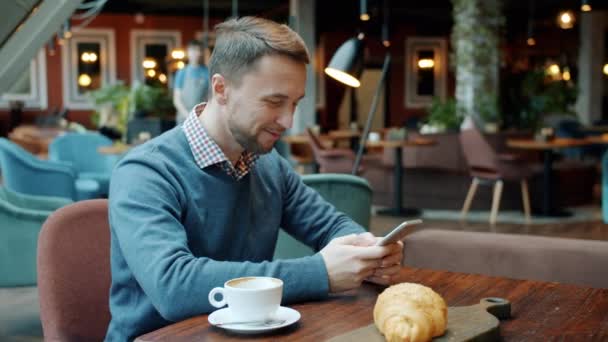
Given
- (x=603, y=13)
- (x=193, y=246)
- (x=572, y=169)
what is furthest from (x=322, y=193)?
(x=603, y=13)

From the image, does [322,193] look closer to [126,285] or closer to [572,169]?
[126,285]

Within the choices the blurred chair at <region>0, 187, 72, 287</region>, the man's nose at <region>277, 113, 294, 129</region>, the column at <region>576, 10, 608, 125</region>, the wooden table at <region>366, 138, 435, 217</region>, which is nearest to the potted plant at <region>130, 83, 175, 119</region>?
the wooden table at <region>366, 138, 435, 217</region>

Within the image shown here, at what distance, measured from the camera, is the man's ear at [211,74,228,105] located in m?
1.62

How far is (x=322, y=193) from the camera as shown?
113 inches

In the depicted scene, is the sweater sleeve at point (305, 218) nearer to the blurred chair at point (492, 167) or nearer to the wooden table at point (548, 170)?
the blurred chair at point (492, 167)

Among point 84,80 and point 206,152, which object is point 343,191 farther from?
point 84,80

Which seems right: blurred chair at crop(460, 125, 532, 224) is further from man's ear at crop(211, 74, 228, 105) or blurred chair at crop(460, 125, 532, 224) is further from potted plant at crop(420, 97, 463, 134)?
man's ear at crop(211, 74, 228, 105)

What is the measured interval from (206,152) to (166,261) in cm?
32

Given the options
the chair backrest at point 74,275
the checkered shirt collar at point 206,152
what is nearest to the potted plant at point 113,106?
the chair backrest at point 74,275

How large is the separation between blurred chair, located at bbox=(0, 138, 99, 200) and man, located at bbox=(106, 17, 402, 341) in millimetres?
4360

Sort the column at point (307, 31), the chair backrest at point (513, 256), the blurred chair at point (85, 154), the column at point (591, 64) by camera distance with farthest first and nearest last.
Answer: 1. the column at point (591, 64)
2. the column at point (307, 31)
3. the blurred chair at point (85, 154)
4. the chair backrest at point (513, 256)

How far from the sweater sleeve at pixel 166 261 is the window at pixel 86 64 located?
16.7 m

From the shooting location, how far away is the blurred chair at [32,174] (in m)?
5.66

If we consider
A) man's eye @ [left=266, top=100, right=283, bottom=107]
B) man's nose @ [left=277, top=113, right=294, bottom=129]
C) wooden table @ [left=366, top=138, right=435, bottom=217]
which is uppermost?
man's eye @ [left=266, top=100, right=283, bottom=107]
